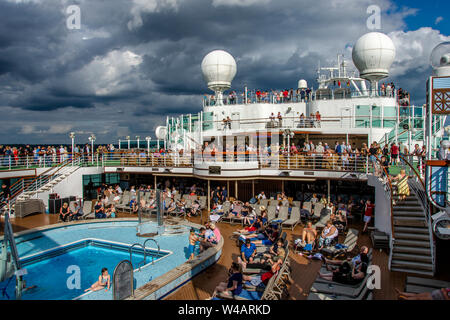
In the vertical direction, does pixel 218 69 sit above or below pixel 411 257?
above

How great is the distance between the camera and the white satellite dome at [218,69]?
84.1ft

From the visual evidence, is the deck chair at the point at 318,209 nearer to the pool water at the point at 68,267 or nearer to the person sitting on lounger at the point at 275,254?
the person sitting on lounger at the point at 275,254

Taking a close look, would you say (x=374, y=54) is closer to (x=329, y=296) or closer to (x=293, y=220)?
(x=293, y=220)

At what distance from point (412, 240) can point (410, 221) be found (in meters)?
0.62

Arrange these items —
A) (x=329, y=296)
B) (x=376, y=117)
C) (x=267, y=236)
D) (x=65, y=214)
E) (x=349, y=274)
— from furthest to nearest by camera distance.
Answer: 1. (x=376, y=117)
2. (x=65, y=214)
3. (x=267, y=236)
4. (x=349, y=274)
5. (x=329, y=296)

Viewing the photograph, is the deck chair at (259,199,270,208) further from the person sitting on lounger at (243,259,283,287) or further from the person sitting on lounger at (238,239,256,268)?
the person sitting on lounger at (243,259,283,287)

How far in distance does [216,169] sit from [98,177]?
1062 cm

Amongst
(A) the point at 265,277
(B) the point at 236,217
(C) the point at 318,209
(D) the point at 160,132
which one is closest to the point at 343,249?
(A) the point at 265,277

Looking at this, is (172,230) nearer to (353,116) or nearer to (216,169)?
(216,169)

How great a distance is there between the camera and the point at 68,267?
34.6ft

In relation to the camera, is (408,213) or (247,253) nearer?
(247,253)

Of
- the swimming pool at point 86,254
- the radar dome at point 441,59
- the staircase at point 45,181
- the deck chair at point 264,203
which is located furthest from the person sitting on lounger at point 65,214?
the radar dome at point 441,59

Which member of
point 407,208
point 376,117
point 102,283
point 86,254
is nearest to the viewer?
point 102,283
